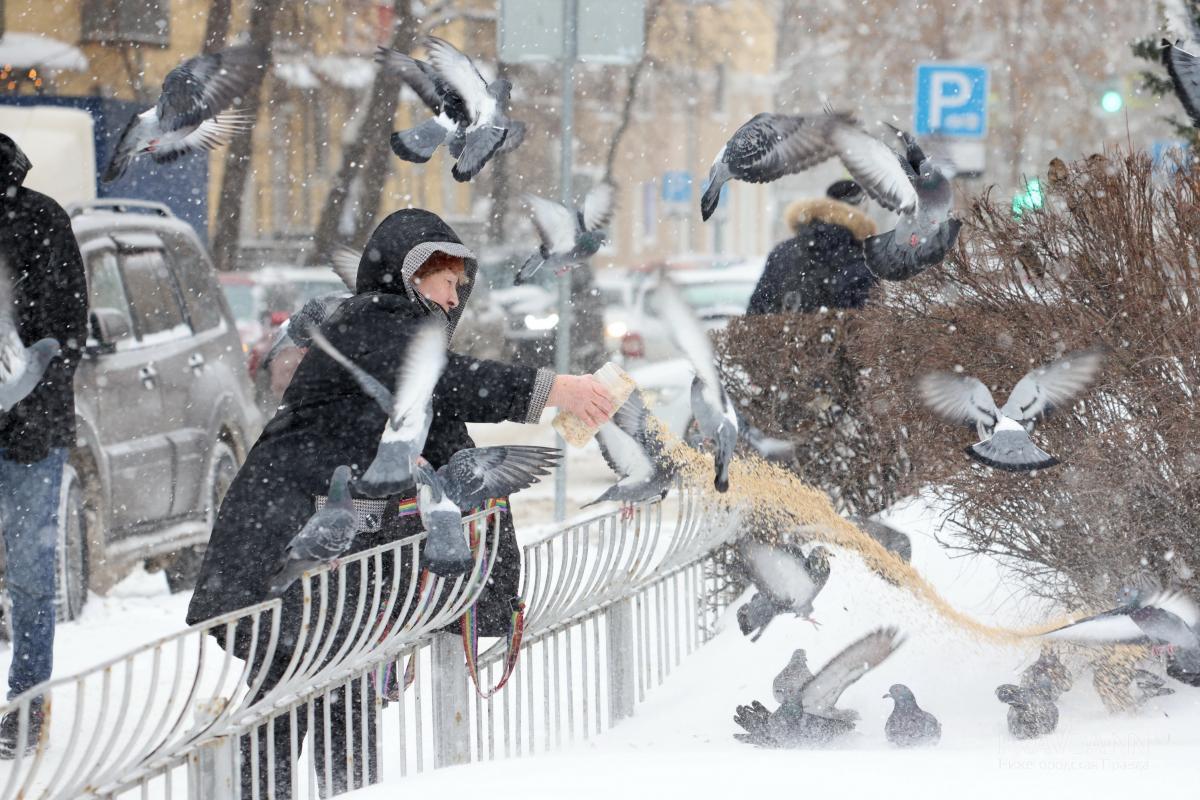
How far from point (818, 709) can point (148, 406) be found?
389 centimetres

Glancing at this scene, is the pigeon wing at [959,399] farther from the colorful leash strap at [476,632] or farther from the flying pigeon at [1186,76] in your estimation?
the colorful leash strap at [476,632]

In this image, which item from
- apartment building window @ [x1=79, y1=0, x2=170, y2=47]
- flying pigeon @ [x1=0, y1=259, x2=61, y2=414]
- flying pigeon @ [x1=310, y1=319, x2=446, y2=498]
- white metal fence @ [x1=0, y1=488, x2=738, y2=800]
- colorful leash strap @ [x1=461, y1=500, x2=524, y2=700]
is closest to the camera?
white metal fence @ [x1=0, y1=488, x2=738, y2=800]

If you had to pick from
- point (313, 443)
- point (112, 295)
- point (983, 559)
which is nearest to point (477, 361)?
point (313, 443)

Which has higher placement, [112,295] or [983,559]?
[112,295]

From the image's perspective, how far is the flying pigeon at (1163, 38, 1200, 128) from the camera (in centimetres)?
523

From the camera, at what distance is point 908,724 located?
5160mm

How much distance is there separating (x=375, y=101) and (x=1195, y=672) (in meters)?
13.7

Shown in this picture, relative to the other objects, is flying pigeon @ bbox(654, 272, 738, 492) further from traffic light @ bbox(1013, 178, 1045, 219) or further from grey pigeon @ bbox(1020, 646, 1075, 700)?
traffic light @ bbox(1013, 178, 1045, 219)

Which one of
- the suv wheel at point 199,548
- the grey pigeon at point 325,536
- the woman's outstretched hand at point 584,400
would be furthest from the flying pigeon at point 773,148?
the suv wheel at point 199,548

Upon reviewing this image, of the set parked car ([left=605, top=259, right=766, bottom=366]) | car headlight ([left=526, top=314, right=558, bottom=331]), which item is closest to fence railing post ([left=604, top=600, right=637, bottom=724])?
parked car ([left=605, top=259, right=766, bottom=366])

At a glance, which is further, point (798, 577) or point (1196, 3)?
point (1196, 3)

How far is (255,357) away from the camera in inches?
478

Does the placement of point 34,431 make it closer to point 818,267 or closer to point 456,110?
point 456,110

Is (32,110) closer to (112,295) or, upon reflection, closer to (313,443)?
(112,295)
